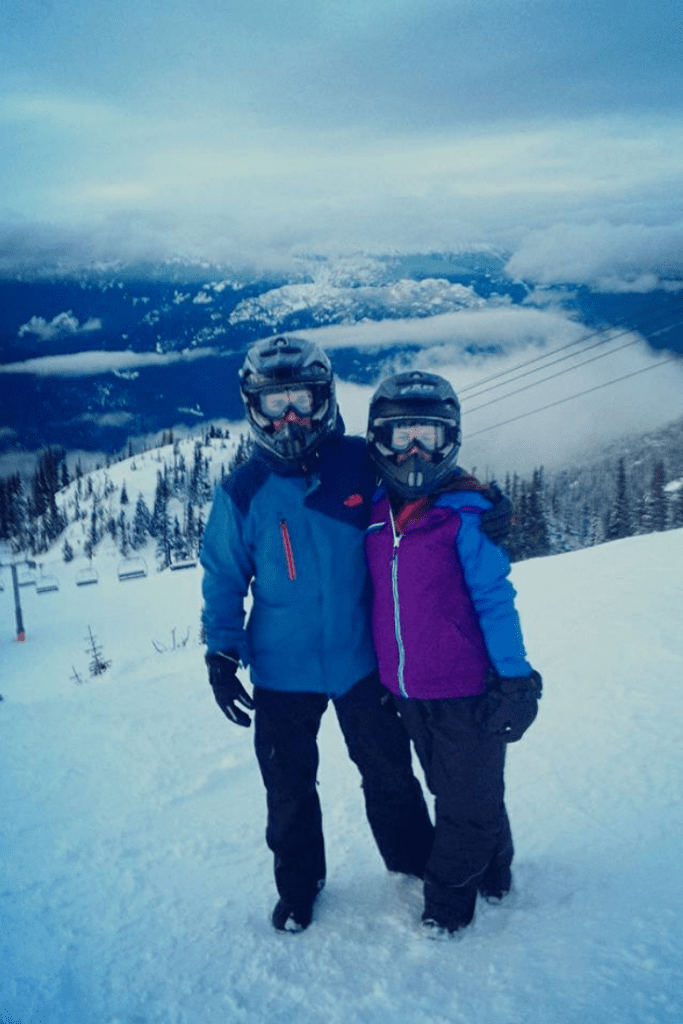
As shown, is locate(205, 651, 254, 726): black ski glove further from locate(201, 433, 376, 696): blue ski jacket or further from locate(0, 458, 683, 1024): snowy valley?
locate(0, 458, 683, 1024): snowy valley

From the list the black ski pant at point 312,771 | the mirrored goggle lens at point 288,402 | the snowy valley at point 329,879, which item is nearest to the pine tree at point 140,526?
the snowy valley at point 329,879

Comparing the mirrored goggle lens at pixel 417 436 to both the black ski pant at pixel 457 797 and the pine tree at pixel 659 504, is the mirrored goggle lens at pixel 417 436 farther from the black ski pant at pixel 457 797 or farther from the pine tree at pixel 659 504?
the pine tree at pixel 659 504

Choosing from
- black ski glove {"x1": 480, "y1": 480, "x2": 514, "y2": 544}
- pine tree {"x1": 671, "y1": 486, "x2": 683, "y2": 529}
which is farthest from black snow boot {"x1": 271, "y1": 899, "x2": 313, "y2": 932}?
pine tree {"x1": 671, "y1": 486, "x2": 683, "y2": 529}

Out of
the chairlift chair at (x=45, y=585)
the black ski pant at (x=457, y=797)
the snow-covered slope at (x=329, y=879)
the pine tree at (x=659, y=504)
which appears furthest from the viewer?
the chairlift chair at (x=45, y=585)

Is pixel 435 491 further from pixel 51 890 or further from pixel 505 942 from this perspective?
pixel 51 890

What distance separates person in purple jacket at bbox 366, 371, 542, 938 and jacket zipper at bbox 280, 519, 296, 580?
13.3 inches

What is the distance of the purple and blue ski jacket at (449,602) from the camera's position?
9.17ft

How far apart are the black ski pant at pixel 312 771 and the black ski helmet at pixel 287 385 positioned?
1.12m

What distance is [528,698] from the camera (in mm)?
2760

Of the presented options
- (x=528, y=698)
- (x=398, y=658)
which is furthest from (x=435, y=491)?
(x=528, y=698)

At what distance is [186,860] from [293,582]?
6.08ft

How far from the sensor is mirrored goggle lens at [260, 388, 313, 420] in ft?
10.0

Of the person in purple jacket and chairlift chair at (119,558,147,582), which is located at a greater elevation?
the person in purple jacket

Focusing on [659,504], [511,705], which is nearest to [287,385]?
[511,705]
